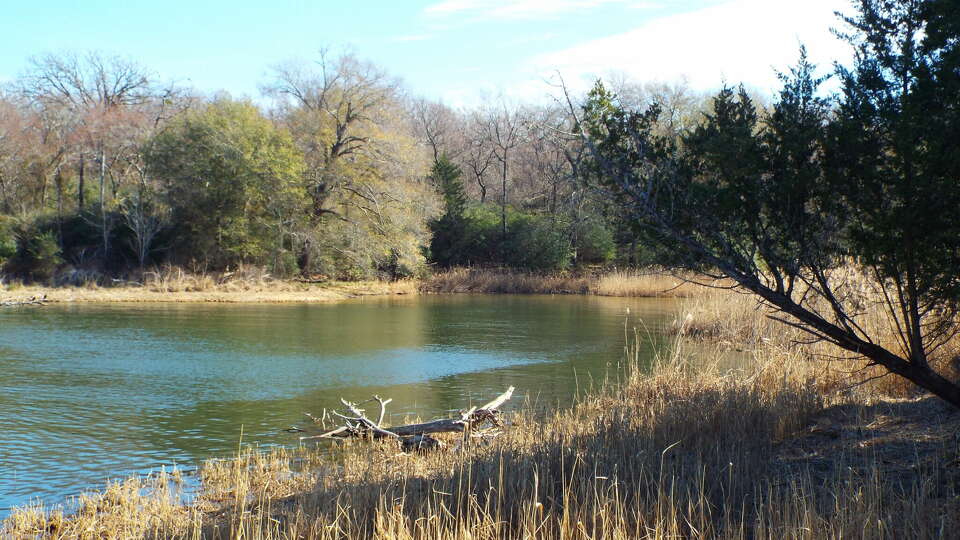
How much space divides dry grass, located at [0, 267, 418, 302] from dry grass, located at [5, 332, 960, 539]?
1060 inches

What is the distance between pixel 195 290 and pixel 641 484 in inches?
1306

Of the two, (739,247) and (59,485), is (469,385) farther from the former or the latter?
(739,247)

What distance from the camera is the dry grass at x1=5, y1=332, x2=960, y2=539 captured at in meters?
5.05

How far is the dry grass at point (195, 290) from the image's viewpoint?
33719 millimetres

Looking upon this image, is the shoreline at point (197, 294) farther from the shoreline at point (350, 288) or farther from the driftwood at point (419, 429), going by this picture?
the driftwood at point (419, 429)

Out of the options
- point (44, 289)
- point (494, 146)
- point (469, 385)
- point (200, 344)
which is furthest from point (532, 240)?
point (469, 385)

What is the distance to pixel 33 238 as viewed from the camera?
125 feet

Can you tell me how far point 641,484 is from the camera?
6.15 m

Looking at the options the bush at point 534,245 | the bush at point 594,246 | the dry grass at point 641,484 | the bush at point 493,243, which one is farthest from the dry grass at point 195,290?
the dry grass at point 641,484

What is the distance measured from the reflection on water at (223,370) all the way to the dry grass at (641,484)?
2243 millimetres

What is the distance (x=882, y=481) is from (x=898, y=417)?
2178mm

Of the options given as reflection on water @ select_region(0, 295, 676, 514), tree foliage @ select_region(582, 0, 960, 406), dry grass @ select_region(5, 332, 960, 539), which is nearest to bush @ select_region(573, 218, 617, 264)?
reflection on water @ select_region(0, 295, 676, 514)

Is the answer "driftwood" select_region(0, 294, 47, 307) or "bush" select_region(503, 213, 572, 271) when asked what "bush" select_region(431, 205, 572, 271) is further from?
"driftwood" select_region(0, 294, 47, 307)

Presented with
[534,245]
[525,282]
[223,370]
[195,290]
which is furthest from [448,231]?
[223,370]
